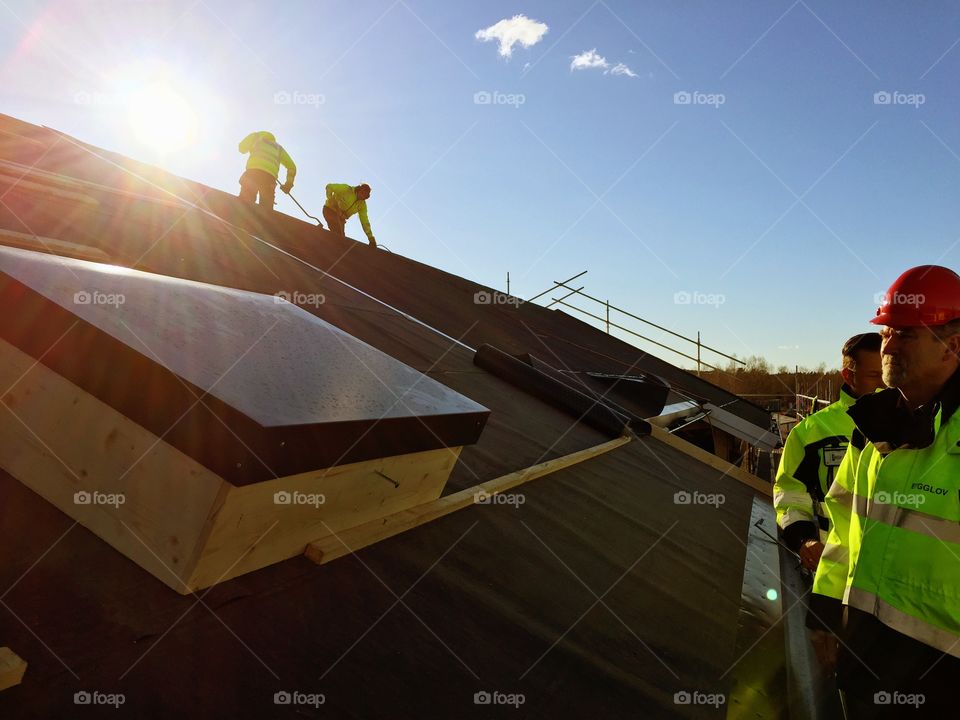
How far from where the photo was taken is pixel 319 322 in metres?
2.86

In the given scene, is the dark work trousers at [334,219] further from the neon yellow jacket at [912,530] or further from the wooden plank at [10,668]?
the wooden plank at [10,668]

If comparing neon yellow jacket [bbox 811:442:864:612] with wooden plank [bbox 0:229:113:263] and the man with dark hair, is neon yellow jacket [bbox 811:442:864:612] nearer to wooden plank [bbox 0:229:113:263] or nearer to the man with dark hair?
the man with dark hair

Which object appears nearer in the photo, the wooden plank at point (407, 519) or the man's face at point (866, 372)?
the wooden plank at point (407, 519)

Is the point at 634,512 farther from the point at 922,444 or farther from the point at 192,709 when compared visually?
the point at 192,709

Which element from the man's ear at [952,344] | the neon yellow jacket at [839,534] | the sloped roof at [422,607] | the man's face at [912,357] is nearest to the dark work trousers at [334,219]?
the sloped roof at [422,607]

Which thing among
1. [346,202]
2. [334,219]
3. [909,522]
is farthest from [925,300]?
[334,219]

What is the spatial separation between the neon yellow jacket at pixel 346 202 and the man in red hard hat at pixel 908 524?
1185 centimetres

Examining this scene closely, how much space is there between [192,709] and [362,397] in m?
1.04

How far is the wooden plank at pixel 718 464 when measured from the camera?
6.24 m

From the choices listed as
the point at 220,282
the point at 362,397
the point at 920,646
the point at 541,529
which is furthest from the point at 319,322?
the point at 920,646

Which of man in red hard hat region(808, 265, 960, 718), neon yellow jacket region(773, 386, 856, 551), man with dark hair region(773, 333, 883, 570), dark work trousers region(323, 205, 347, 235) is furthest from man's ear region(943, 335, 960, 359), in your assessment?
dark work trousers region(323, 205, 347, 235)

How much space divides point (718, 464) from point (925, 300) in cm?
433

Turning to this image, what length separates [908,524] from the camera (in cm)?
215

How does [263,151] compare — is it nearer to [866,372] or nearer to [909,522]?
[866,372]
